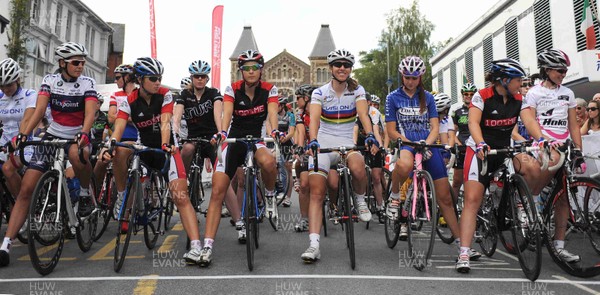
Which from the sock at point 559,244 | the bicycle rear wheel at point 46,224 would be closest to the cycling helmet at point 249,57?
the bicycle rear wheel at point 46,224

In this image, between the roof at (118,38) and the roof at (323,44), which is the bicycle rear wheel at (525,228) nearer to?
the roof at (118,38)

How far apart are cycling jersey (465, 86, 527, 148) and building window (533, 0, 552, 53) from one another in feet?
54.9

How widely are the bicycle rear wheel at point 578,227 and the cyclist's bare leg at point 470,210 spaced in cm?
71

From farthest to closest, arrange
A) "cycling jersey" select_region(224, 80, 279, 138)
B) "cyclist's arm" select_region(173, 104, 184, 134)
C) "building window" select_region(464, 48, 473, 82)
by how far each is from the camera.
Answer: "building window" select_region(464, 48, 473, 82) → "cyclist's arm" select_region(173, 104, 184, 134) → "cycling jersey" select_region(224, 80, 279, 138)

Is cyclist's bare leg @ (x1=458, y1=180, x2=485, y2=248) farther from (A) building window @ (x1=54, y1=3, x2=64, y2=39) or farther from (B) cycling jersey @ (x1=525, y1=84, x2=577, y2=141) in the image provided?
(A) building window @ (x1=54, y1=3, x2=64, y2=39)

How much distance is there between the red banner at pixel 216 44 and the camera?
23.6 m

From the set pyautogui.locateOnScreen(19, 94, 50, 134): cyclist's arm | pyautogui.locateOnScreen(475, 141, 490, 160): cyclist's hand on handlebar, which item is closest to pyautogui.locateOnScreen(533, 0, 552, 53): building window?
pyautogui.locateOnScreen(475, 141, 490, 160): cyclist's hand on handlebar

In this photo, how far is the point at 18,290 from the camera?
3.94 metres

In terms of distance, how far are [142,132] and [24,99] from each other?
6.12 feet

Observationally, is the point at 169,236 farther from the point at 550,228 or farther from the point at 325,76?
the point at 325,76

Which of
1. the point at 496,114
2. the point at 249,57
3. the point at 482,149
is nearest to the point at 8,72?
the point at 249,57

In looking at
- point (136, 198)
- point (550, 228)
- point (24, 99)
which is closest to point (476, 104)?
point (550, 228)

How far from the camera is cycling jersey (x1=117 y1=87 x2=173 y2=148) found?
17.6 ft

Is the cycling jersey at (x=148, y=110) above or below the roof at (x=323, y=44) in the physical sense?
below
